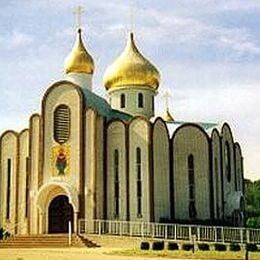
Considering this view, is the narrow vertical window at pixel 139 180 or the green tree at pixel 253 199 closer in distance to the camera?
the narrow vertical window at pixel 139 180

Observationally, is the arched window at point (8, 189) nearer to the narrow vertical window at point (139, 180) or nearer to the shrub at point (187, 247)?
the narrow vertical window at point (139, 180)

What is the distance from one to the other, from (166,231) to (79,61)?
14608mm

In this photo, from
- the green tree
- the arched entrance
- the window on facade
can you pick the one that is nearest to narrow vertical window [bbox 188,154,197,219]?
the arched entrance

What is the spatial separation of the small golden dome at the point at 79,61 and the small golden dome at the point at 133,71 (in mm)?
1630

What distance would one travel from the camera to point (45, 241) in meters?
36.2

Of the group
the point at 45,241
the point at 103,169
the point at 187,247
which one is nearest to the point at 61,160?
the point at 103,169

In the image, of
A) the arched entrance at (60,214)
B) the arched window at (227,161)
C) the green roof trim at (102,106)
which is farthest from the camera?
the arched window at (227,161)

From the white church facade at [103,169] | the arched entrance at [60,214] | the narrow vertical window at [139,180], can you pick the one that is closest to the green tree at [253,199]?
the white church facade at [103,169]

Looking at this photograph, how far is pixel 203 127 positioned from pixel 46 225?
12515mm

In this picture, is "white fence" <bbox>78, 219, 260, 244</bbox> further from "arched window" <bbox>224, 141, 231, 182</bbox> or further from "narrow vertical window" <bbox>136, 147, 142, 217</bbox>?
"arched window" <bbox>224, 141, 231, 182</bbox>

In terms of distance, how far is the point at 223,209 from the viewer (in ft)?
140

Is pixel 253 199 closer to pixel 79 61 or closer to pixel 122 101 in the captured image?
pixel 122 101

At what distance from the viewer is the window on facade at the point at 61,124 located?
132 feet

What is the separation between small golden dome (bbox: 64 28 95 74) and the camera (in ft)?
148
